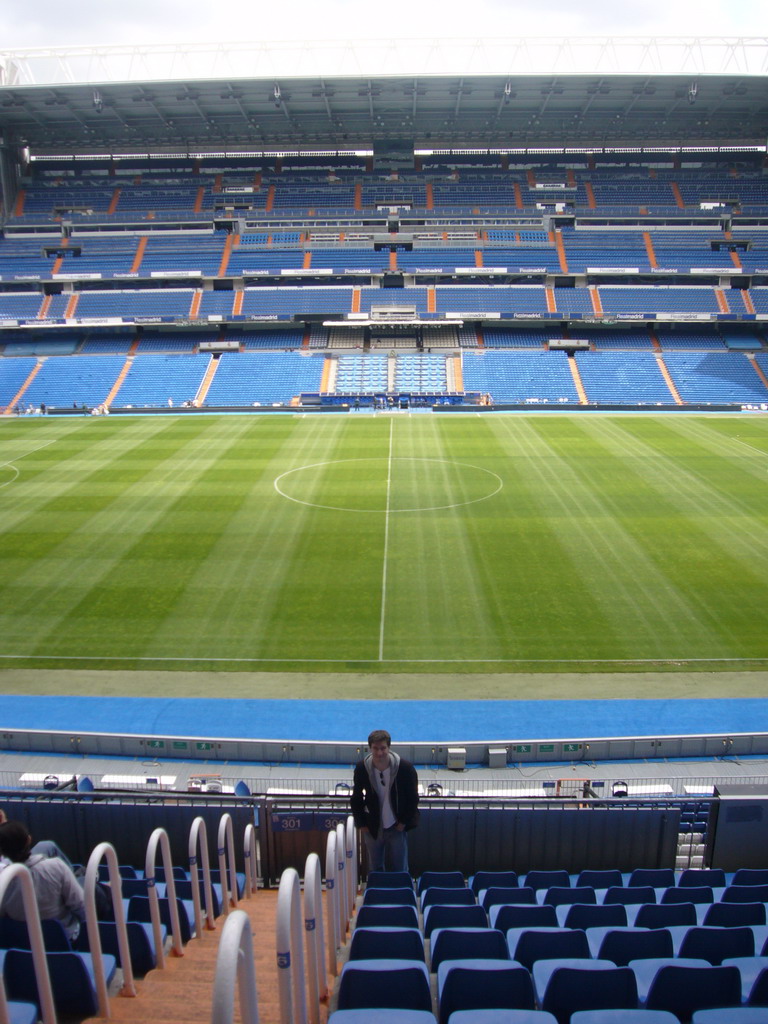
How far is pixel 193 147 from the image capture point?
6806 centimetres

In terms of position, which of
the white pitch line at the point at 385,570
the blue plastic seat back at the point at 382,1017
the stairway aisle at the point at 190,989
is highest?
the white pitch line at the point at 385,570

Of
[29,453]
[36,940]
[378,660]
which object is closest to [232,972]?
[36,940]

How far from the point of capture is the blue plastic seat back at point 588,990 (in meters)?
4.38

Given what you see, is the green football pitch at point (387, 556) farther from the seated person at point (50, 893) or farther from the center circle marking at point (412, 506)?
the seated person at point (50, 893)

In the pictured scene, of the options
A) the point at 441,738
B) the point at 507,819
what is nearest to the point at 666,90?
the point at 441,738

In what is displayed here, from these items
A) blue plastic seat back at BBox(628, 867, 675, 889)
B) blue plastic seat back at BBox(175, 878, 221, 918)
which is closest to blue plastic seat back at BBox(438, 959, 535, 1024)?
blue plastic seat back at BBox(175, 878, 221, 918)

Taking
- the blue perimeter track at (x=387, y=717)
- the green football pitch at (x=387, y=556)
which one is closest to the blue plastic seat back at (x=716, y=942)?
the blue perimeter track at (x=387, y=717)

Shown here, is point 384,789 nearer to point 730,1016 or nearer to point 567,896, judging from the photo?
point 567,896

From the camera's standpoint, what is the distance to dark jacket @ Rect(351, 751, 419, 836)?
265 inches

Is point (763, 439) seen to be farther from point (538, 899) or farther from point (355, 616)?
point (538, 899)

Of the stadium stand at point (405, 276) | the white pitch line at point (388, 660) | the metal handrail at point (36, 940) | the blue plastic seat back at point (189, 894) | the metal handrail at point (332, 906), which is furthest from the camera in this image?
the stadium stand at point (405, 276)

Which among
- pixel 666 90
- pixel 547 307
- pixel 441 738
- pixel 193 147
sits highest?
pixel 193 147

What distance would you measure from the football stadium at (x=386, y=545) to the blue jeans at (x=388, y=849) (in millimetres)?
196

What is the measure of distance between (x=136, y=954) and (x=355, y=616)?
14.5 meters
